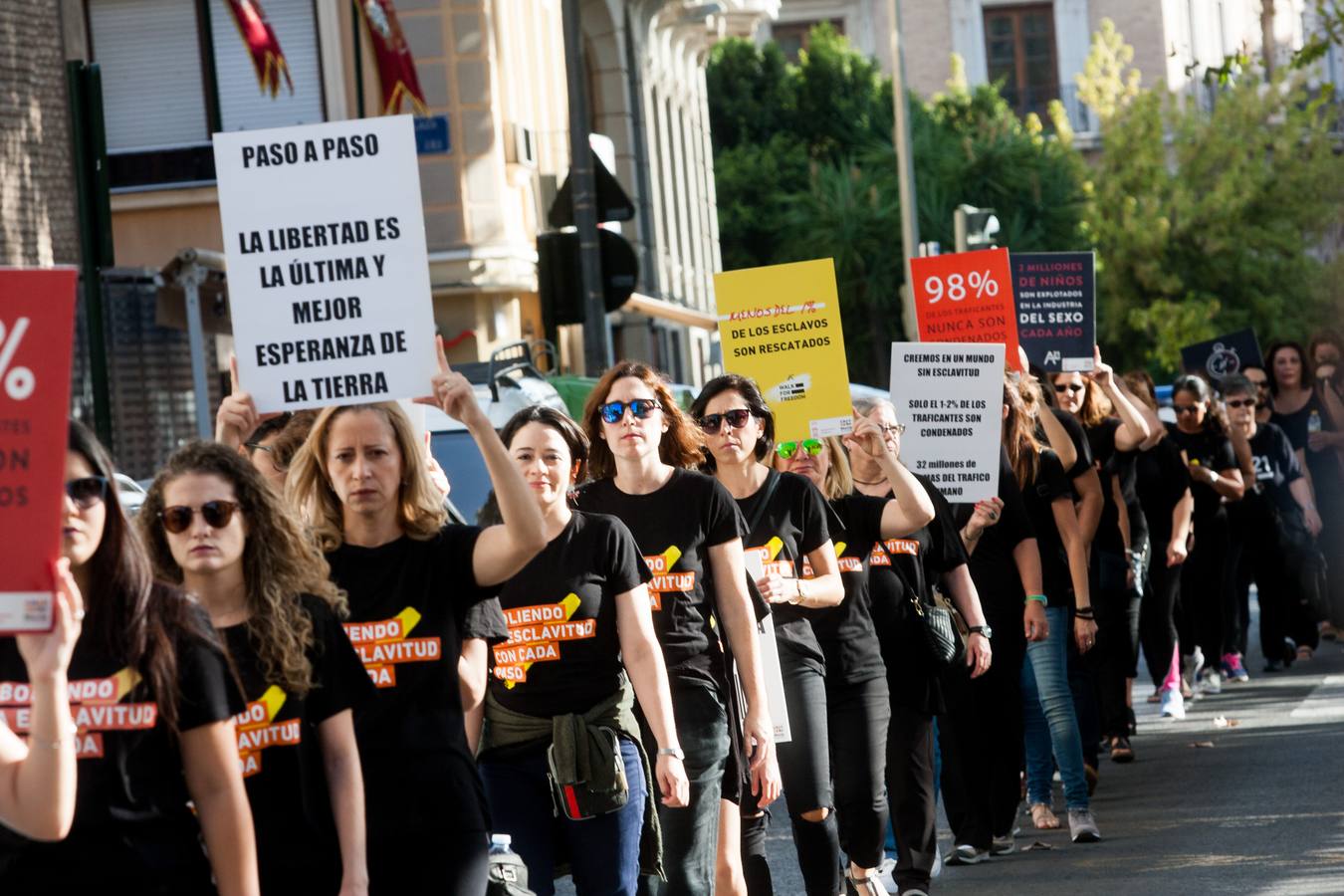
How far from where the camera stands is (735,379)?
7898 mm

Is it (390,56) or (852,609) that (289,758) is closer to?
(852,609)

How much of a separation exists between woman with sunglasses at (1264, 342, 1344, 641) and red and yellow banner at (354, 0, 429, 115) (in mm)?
9629

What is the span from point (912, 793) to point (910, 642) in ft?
1.70

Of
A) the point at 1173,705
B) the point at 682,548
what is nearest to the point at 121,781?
the point at 682,548

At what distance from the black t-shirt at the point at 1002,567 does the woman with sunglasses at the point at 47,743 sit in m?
6.30

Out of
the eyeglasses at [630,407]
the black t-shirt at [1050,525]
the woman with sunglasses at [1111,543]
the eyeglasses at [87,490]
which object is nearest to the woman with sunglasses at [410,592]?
the eyeglasses at [87,490]

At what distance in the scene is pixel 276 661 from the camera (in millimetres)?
4723

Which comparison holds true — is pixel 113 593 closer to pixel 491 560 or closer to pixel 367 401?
pixel 491 560

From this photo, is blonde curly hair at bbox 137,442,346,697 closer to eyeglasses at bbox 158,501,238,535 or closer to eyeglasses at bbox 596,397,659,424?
eyeglasses at bbox 158,501,238,535

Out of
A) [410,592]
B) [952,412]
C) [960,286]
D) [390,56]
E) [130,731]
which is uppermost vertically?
[390,56]

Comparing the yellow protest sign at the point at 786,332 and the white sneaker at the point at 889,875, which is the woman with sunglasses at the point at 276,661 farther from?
the yellow protest sign at the point at 786,332

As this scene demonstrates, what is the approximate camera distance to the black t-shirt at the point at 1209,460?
49.5 feet

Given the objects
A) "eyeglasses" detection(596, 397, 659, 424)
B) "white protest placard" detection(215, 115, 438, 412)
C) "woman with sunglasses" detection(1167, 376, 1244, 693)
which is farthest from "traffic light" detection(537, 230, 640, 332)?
"white protest placard" detection(215, 115, 438, 412)

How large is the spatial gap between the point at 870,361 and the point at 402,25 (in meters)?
23.8
